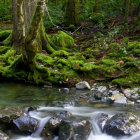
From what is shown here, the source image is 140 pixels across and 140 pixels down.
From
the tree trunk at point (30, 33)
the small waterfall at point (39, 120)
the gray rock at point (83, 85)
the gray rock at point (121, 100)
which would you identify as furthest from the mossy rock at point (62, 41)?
the small waterfall at point (39, 120)

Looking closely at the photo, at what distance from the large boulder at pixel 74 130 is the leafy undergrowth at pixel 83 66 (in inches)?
124

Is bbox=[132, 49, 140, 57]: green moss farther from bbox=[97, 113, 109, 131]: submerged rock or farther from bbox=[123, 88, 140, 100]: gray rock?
bbox=[97, 113, 109, 131]: submerged rock

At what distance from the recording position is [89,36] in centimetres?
1259

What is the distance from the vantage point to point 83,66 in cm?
855

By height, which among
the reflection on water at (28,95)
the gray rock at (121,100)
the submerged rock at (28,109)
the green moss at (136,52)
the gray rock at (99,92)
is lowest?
the reflection on water at (28,95)

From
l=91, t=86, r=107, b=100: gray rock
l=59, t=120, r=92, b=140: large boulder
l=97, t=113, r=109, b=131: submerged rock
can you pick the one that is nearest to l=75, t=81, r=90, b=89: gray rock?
l=91, t=86, r=107, b=100: gray rock

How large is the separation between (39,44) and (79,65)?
2.56 m

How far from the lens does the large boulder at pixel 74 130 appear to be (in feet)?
15.3

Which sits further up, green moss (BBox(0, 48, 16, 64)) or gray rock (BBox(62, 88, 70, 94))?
green moss (BBox(0, 48, 16, 64))

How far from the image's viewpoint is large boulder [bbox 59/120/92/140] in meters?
4.66

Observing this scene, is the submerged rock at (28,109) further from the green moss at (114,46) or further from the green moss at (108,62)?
the green moss at (114,46)

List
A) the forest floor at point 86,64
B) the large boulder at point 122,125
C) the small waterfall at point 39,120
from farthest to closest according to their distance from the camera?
the forest floor at point 86,64 → the small waterfall at point 39,120 → the large boulder at point 122,125

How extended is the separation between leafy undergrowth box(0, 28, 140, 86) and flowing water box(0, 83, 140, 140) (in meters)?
0.49

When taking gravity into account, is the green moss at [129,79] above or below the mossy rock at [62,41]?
below
